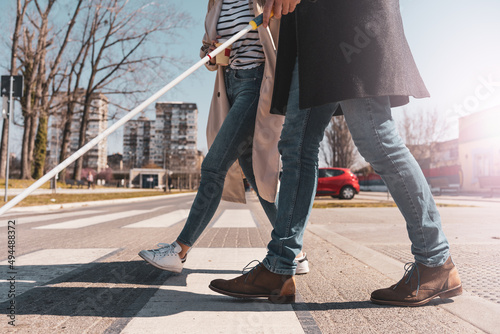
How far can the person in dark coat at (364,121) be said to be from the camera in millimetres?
1694

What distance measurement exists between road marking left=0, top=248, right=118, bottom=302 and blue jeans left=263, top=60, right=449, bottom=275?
4.28ft

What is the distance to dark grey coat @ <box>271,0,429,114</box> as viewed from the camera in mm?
1713

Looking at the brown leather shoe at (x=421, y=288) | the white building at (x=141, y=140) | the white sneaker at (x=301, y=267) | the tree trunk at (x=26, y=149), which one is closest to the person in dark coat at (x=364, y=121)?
the brown leather shoe at (x=421, y=288)

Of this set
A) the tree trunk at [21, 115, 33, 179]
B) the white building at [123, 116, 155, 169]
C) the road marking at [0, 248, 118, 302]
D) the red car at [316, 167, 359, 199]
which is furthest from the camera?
the white building at [123, 116, 155, 169]

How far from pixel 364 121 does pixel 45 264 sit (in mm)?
2264

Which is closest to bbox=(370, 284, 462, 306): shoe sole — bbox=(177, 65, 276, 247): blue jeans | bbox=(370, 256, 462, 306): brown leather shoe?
bbox=(370, 256, 462, 306): brown leather shoe

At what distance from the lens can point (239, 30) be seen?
2326 mm

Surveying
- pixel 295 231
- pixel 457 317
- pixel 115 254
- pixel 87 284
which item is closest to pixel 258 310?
pixel 295 231

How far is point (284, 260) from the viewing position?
174 centimetres

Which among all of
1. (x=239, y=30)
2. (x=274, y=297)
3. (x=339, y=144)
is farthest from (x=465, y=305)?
(x=339, y=144)

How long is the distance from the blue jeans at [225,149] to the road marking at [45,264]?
2.67 ft

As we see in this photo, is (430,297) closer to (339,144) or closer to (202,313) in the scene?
(202,313)

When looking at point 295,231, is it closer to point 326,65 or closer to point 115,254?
point 326,65

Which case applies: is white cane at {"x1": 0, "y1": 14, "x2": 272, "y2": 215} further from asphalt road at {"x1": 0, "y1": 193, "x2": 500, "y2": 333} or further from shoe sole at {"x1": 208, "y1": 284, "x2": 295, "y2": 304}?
shoe sole at {"x1": 208, "y1": 284, "x2": 295, "y2": 304}
